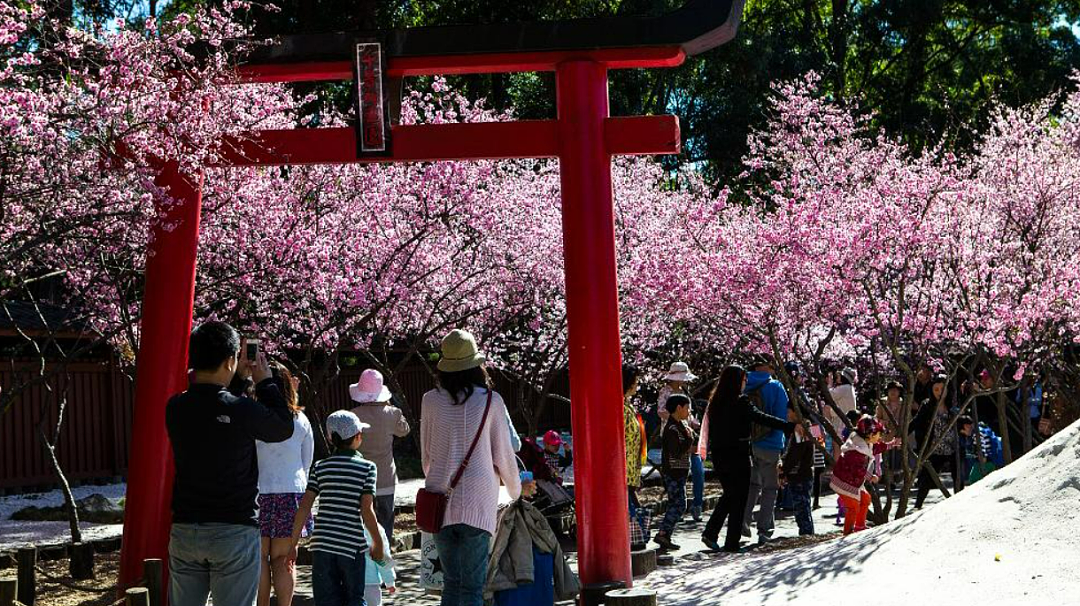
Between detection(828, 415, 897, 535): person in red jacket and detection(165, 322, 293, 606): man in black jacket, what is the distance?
7099mm

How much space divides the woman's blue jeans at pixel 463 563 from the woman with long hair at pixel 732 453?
5054 millimetres

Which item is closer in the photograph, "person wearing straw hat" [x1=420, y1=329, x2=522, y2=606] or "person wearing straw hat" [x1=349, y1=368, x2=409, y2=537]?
"person wearing straw hat" [x1=420, y1=329, x2=522, y2=606]

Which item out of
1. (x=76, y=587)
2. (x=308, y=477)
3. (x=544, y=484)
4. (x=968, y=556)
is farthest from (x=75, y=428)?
(x=968, y=556)

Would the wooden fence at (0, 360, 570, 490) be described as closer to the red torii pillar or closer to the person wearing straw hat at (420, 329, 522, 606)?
the red torii pillar

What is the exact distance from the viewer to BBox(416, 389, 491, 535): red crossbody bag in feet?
20.9

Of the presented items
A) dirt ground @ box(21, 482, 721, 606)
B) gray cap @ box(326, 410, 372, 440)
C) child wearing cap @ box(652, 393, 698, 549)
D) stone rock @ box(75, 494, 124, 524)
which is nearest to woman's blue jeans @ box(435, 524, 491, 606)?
gray cap @ box(326, 410, 372, 440)

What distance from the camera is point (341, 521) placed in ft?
21.7

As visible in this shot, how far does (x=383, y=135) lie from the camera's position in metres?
9.19

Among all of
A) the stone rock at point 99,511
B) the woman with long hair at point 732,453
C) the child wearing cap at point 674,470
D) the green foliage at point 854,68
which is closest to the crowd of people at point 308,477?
the child wearing cap at point 674,470

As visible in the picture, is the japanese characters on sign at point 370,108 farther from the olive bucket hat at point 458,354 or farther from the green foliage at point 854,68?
the green foliage at point 854,68

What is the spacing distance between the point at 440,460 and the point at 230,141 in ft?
13.2

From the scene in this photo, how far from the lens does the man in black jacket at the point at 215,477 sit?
5.08 m

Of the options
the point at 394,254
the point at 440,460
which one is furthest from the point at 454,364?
A: the point at 394,254

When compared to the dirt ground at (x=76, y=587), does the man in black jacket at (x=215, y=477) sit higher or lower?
higher
